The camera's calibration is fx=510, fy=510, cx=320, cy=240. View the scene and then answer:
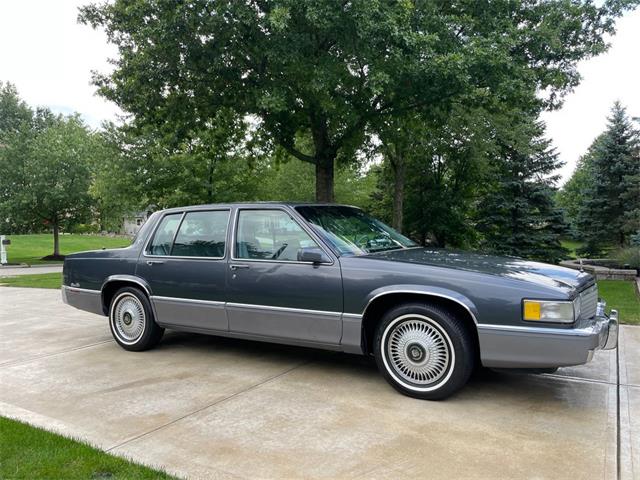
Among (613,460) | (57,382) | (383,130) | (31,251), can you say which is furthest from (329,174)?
(31,251)

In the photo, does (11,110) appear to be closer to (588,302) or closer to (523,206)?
(523,206)

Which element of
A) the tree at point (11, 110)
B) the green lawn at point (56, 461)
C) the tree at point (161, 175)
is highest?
the tree at point (11, 110)

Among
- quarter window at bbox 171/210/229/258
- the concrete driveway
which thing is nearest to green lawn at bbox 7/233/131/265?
quarter window at bbox 171/210/229/258

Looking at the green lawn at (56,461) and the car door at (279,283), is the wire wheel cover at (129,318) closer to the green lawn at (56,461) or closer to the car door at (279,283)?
the car door at (279,283)

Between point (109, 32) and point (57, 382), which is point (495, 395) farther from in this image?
point (109, 32)

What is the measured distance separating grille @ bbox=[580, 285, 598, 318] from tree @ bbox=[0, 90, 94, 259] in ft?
93.2

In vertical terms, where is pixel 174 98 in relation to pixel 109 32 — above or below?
below

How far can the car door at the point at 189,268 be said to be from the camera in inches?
207

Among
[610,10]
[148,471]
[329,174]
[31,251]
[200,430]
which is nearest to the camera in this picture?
[148,471]

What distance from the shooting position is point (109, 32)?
11.0 metres

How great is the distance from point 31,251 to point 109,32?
30.3m

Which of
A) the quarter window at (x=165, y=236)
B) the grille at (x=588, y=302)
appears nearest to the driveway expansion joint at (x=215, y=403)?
the quarter window at (x=165, y=236)

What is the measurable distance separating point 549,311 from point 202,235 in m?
3.51

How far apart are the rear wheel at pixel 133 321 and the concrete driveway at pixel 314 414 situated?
17 centimetres
